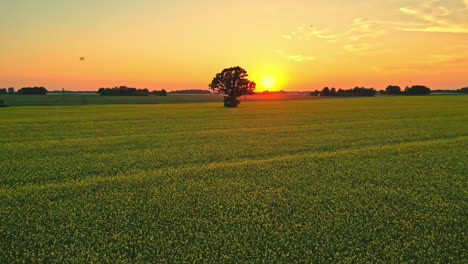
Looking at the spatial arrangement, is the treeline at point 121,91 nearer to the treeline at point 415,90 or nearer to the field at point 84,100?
the field at point 84,100

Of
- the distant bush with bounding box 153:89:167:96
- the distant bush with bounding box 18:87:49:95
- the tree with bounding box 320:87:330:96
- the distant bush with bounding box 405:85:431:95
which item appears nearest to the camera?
the distant bush with bounding box 405:85:431:95

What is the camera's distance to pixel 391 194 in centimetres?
716

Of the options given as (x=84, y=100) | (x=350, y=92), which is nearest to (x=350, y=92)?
(x=350, y=92)

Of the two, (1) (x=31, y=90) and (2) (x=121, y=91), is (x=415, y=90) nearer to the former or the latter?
(2) (x=121, y=91)

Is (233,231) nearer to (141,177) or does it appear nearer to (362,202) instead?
(362,202)

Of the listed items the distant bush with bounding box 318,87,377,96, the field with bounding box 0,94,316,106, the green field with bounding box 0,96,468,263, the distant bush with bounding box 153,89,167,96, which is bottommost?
the green field with bounding box 0,96,468,263

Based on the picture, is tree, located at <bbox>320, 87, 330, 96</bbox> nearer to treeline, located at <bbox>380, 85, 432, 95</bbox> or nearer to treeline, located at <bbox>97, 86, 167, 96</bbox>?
treeline, located at <bbox>380, 85, 432, 95</bbox>

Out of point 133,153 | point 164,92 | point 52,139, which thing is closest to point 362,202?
point 133,153

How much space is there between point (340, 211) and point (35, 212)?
7.13 m

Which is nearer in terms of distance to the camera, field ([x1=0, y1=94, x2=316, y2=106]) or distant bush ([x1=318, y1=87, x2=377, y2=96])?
field ([x1=0, y1=94, x2=316, y2=106])

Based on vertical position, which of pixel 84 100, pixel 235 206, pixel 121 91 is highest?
Answer: pixel 121 91

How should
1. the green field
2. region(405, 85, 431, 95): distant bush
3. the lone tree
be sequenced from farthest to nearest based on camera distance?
region(405, 85, 431, 95): distant bush → the lone tree → the green field

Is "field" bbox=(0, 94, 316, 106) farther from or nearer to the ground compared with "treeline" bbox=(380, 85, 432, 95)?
nearer to the ground

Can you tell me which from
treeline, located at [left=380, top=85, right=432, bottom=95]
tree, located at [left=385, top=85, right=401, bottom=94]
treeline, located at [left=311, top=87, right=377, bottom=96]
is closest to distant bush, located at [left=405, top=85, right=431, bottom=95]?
treeline, located at [left=380, top=85, right=432, bottom=95]
